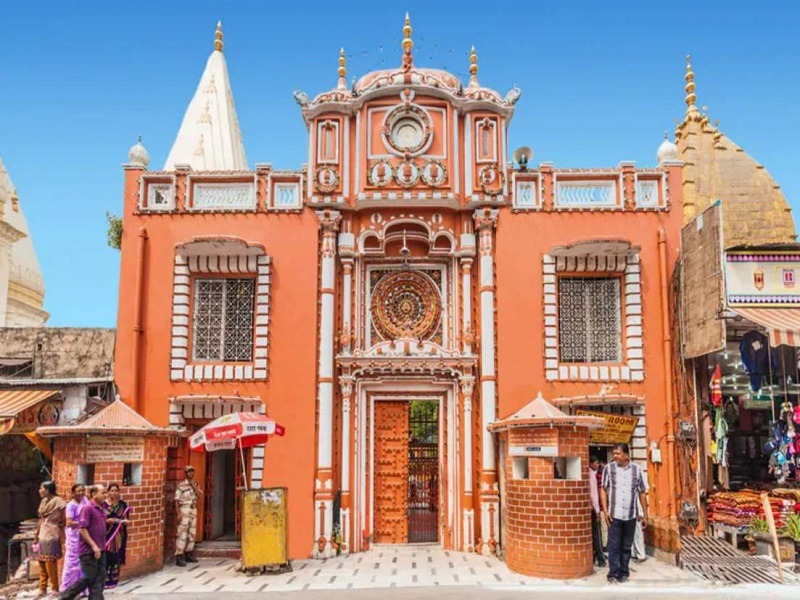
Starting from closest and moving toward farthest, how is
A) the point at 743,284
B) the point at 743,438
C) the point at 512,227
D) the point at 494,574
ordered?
the point at 494,574 < the point at 743,284 < the point at 512,227 < the point at 743,438

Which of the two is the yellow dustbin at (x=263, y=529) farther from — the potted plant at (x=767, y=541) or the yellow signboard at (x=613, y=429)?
the potted plant at (x=767, y=541)

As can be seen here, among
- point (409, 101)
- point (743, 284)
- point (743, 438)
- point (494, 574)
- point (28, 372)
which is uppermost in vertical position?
point (409, 101)

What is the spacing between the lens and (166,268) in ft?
49.7

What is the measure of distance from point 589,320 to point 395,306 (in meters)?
3.87

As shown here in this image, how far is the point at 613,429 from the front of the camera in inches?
559

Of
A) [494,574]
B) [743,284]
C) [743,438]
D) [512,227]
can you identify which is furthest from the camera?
[743,438]

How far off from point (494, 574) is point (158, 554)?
5.56 meters

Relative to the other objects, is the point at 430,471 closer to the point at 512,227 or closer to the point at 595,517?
the point at 595,517

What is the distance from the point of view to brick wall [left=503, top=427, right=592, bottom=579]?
11.7 m

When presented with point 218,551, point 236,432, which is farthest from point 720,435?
point 218,551

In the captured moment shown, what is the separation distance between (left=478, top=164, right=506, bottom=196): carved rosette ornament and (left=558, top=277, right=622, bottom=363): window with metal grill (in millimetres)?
2207

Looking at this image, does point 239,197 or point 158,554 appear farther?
point 239,197

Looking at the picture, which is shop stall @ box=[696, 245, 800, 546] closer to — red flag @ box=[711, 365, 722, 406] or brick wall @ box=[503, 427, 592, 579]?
red flag @ box=[711, 365, 722, 406]

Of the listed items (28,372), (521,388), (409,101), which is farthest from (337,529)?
(409,101)
